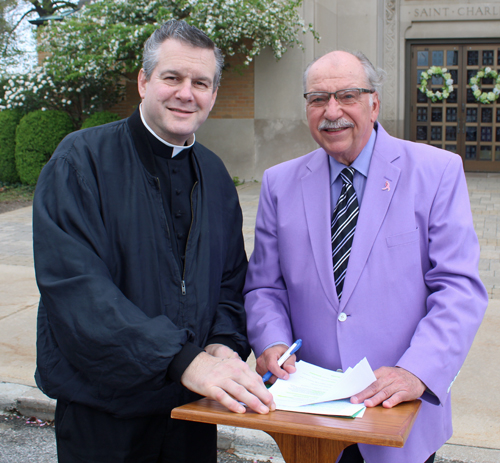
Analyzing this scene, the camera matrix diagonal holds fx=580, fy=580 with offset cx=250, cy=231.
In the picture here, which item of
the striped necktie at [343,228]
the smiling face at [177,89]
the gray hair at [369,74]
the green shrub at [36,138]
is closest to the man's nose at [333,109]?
the gray hair at [369,74]

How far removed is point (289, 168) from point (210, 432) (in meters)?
1.14

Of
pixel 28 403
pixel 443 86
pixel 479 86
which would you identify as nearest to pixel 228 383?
pixel 28 403

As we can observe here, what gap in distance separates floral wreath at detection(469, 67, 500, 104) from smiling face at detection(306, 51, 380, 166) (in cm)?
1455

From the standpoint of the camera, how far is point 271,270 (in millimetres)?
2352

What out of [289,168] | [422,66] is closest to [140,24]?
[422,66]

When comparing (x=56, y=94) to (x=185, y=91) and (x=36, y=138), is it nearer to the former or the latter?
(x=36, y=138)

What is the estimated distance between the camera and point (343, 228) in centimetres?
223

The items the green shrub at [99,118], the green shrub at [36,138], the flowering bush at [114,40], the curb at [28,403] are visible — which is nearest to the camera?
the curb at [28,403]

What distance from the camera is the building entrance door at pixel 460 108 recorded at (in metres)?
15.6

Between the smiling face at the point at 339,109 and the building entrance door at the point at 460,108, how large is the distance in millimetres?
14738

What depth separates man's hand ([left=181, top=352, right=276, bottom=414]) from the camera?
5.53ft

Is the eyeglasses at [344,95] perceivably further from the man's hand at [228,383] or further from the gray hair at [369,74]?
the man's hand at [228,383]

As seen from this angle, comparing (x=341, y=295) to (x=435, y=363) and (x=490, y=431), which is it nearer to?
(x=435, y=363)

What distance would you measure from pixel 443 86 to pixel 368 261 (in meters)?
15.0
